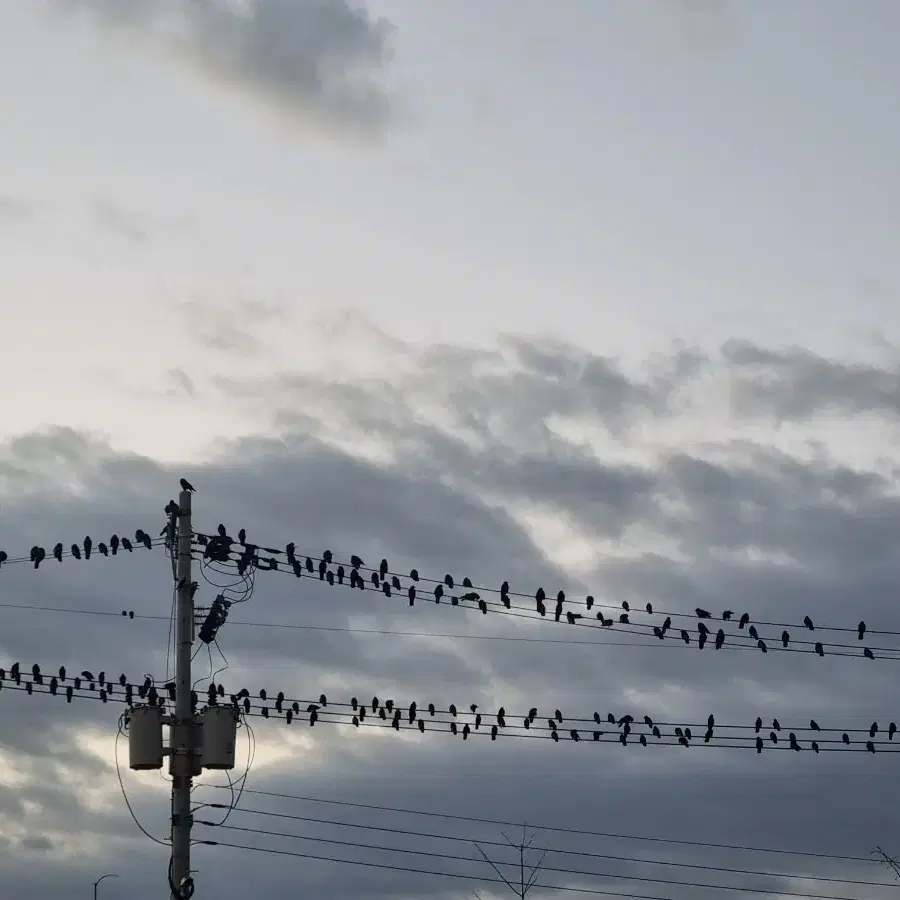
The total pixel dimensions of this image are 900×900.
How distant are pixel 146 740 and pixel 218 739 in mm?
1498

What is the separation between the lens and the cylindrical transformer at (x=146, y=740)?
1331 inches

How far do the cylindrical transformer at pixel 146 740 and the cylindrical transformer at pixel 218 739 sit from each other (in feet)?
3.15

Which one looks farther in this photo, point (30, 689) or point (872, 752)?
point (872, 752)

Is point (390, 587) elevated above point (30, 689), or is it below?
above

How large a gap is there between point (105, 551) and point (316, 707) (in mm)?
8914

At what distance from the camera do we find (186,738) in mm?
34188

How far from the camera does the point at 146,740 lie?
33844mm

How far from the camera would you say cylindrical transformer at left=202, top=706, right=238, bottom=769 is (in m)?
34.1

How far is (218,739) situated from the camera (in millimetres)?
34156

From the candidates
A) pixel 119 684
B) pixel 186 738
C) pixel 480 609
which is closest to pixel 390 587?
pixel 480 609

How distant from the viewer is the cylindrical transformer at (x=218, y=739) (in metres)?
34.1

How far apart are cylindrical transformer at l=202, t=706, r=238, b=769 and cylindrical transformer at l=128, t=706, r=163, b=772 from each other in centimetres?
96

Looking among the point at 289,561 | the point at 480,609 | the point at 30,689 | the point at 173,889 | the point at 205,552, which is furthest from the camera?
the point at 480,609

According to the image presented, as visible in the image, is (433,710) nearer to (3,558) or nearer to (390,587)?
(390,587)
